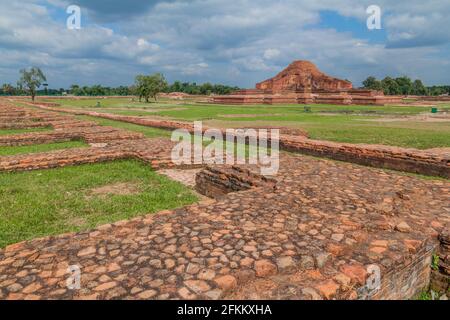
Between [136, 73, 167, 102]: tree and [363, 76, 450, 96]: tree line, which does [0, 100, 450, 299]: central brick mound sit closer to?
[136, 73, 167, 102]: tree

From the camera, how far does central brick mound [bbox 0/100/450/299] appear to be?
200 centimetres

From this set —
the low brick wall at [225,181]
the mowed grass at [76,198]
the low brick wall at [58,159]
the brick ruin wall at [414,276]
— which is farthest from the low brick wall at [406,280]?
the low brick wall at [58,159]

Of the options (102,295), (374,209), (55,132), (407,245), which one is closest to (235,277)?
(102,295)

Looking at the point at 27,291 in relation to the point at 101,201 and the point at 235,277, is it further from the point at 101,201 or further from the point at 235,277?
the point at 101,201

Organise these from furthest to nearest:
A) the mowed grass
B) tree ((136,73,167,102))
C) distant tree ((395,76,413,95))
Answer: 1. distant tree ((395,76,413,95))
2. tree ((136,73,167,102))
3. the mowed grass

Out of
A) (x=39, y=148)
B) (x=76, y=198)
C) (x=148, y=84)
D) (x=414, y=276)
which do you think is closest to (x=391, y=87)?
(x=148, y=84)

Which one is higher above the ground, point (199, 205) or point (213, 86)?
point (213, 86)

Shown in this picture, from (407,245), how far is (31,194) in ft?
15.7

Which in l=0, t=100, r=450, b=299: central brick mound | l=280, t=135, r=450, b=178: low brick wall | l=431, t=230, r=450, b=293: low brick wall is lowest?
l=431, t=230, r=450, b=293: low brick wall

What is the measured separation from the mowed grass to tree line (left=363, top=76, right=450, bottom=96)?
7523 cm

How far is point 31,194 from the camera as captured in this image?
15.7 ft

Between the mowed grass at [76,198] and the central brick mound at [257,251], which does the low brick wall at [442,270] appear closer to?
the central brick mound at [257,251]

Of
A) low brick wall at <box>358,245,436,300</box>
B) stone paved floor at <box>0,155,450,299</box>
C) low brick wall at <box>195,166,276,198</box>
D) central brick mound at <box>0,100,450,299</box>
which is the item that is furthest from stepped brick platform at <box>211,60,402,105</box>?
low brick wall at <box>358,245,436,300</box>

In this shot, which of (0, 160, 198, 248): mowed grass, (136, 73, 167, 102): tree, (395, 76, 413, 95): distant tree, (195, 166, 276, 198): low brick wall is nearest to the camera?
(0, 160, 198, 248): mowed grass
